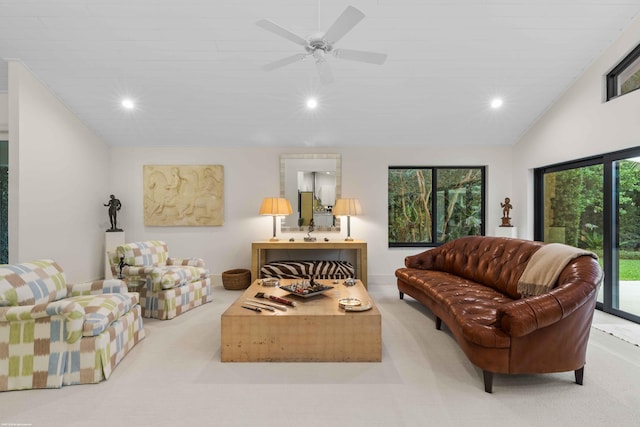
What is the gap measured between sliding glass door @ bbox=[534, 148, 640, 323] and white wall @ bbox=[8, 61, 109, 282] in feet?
21.3

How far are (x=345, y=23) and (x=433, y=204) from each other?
12.4ft

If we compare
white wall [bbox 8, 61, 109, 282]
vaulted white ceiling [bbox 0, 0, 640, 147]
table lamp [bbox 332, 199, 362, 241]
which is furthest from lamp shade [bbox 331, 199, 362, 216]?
white wall [bbox 8, 61, 109, 282]

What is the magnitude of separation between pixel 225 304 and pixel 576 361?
11.4 ft

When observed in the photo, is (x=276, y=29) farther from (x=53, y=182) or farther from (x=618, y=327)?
(x=618, y=327)

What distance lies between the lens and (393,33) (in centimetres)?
324

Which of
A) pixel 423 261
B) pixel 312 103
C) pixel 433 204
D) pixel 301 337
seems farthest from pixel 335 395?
pixel 433 204

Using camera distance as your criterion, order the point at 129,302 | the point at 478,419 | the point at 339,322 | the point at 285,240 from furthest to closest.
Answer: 1. the point at 285,240
2. the point at 129,302
3. the point at 339,322
4. the point at 478,419

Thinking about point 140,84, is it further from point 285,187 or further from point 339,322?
point 339,322

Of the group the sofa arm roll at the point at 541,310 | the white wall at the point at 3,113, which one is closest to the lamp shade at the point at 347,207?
the sofa arm roll at the point at 541,310

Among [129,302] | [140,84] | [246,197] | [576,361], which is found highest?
[140,84]

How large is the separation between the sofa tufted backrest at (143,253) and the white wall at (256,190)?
1.05 m

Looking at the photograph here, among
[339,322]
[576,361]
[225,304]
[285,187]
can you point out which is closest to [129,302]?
[225,304]

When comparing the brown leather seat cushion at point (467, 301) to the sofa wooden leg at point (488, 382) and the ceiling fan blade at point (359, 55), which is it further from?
the ceiling fan blade at point (359, 55)

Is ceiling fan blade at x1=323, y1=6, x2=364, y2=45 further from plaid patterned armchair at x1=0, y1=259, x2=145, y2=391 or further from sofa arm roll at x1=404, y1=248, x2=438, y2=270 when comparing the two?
sofa arm roll at x1=404, y1=248, x2=438, y2=270
